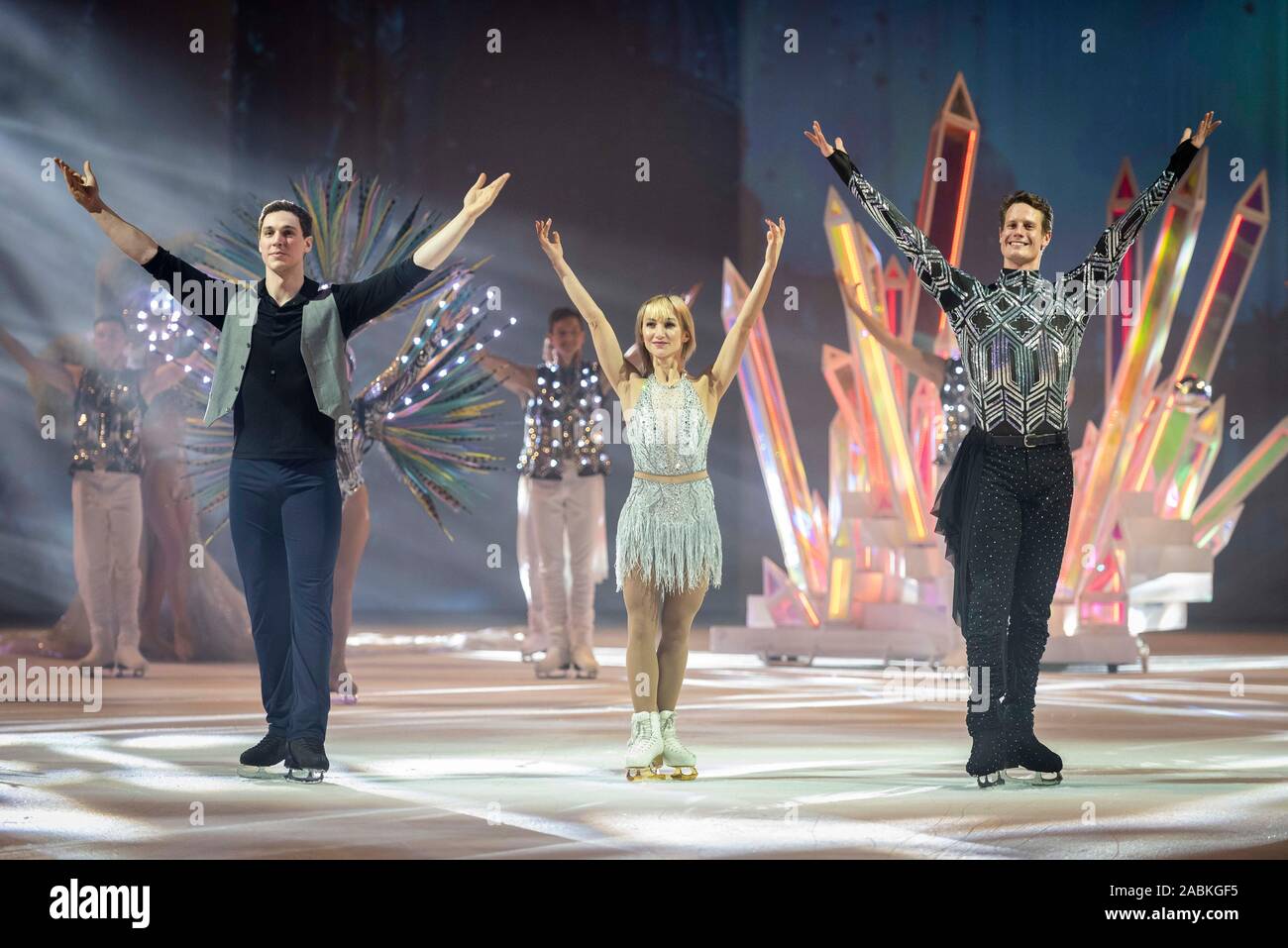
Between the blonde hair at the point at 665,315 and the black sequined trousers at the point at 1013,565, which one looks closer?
the black sequined trousers at the point at 1013,565

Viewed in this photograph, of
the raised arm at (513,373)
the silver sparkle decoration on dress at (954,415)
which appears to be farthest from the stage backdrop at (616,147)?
the silver sparkle decoration on dress at (954,415)

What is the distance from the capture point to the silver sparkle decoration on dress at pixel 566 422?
7.38 meters

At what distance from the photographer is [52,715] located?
5.54 meters

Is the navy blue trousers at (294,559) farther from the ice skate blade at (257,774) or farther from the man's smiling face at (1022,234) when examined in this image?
the man's smiling face at (1022,234)

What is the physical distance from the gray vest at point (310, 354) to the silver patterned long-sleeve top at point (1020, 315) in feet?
4.54

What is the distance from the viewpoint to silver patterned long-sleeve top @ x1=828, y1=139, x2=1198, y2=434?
3.98 metres

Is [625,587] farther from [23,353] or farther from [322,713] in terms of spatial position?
[23,353]

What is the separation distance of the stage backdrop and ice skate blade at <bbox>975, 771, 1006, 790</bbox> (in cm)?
592

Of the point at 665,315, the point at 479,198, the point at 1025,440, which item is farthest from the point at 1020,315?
the point at 479,198

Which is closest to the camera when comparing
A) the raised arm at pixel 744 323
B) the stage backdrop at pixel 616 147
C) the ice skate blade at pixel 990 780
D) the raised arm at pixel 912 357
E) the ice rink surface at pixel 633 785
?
the ice rink surface at pixel 633 785

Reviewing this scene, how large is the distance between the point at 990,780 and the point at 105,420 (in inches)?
181

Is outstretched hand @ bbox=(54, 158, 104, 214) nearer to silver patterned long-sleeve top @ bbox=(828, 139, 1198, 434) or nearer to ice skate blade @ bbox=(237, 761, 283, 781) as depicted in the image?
ice skate blade @ bbox=(237, 761, 283, 781)

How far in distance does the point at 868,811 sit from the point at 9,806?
6.27ft

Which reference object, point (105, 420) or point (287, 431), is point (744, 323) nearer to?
point (287, 431)
